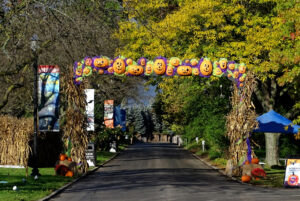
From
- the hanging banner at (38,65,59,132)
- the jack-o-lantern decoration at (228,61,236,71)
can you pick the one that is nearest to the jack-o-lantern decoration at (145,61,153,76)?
the jack-o-lantern decoration at (228,61,236,71)

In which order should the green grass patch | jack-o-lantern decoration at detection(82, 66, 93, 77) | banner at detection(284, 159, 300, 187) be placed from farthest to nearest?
jack-o-lantern decoration at detection(82, 66, 93, 77), banner at detection(284, 159, 300, 187), the green grass patch

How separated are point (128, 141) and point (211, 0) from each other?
74.4 m

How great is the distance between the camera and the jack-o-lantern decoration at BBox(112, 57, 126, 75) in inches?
978

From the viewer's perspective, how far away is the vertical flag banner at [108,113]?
43.3 m

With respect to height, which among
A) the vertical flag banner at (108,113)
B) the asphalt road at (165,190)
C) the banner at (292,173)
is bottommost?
the asphalt road at (165,190)

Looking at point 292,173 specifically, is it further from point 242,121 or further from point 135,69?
point 135,69

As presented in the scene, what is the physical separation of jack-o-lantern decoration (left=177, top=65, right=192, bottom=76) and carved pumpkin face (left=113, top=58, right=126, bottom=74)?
95.4 inches

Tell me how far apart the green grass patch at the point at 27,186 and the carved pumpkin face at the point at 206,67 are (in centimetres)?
740

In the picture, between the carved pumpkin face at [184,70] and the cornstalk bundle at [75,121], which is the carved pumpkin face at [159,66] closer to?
the carved pumpkin face at [184,70]

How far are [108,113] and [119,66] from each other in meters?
19.3

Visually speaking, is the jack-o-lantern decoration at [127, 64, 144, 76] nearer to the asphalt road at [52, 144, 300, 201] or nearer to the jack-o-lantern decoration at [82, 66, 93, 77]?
the jack-o-lantern decoration at [82, 66, 93, 77]

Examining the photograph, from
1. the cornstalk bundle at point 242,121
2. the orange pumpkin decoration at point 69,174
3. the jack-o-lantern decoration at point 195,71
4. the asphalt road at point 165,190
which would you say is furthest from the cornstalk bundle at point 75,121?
the cornstalk bundle at point 242,121

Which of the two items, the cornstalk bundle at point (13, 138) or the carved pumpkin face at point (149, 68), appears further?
the cornstalk bundle at point (13, 138)

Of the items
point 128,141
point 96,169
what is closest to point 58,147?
point 96,169
